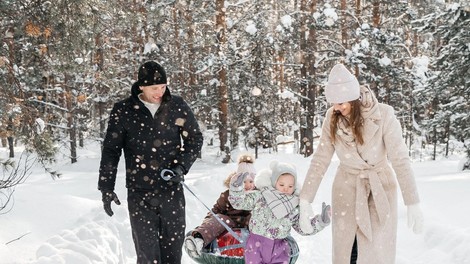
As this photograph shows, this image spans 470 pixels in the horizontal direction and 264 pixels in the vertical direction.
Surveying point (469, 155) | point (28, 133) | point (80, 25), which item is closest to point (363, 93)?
point (80, 25)

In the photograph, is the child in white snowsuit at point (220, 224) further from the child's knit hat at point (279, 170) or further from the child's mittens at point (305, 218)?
the child's mittens at point (305, 218)

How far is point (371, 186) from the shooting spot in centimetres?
423

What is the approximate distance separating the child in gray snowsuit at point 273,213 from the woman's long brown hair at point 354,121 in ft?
2.11

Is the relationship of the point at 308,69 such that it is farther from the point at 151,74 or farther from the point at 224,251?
the point at 151,74

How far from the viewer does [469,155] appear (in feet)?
50.2

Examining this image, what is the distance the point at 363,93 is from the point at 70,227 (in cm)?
545

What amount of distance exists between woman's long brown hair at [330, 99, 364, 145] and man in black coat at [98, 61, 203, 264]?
1.58 meters

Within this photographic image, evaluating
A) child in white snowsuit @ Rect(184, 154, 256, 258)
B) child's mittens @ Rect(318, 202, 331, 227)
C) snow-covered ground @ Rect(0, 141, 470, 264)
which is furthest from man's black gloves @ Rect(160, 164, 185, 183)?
snow-covered ground @ Rect(0, 141, 470, 264)

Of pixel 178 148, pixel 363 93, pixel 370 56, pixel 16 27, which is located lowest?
pixel 178 148

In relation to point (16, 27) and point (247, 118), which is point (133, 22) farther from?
point (247, 118)

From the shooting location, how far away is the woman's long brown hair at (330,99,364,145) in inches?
163

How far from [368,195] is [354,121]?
74 cm

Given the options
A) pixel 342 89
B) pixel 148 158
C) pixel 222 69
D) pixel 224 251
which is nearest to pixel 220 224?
pixel 224 251

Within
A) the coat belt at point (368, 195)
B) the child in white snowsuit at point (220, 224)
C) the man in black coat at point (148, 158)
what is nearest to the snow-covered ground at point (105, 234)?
the child in white snowsuit at point (220, 224)
